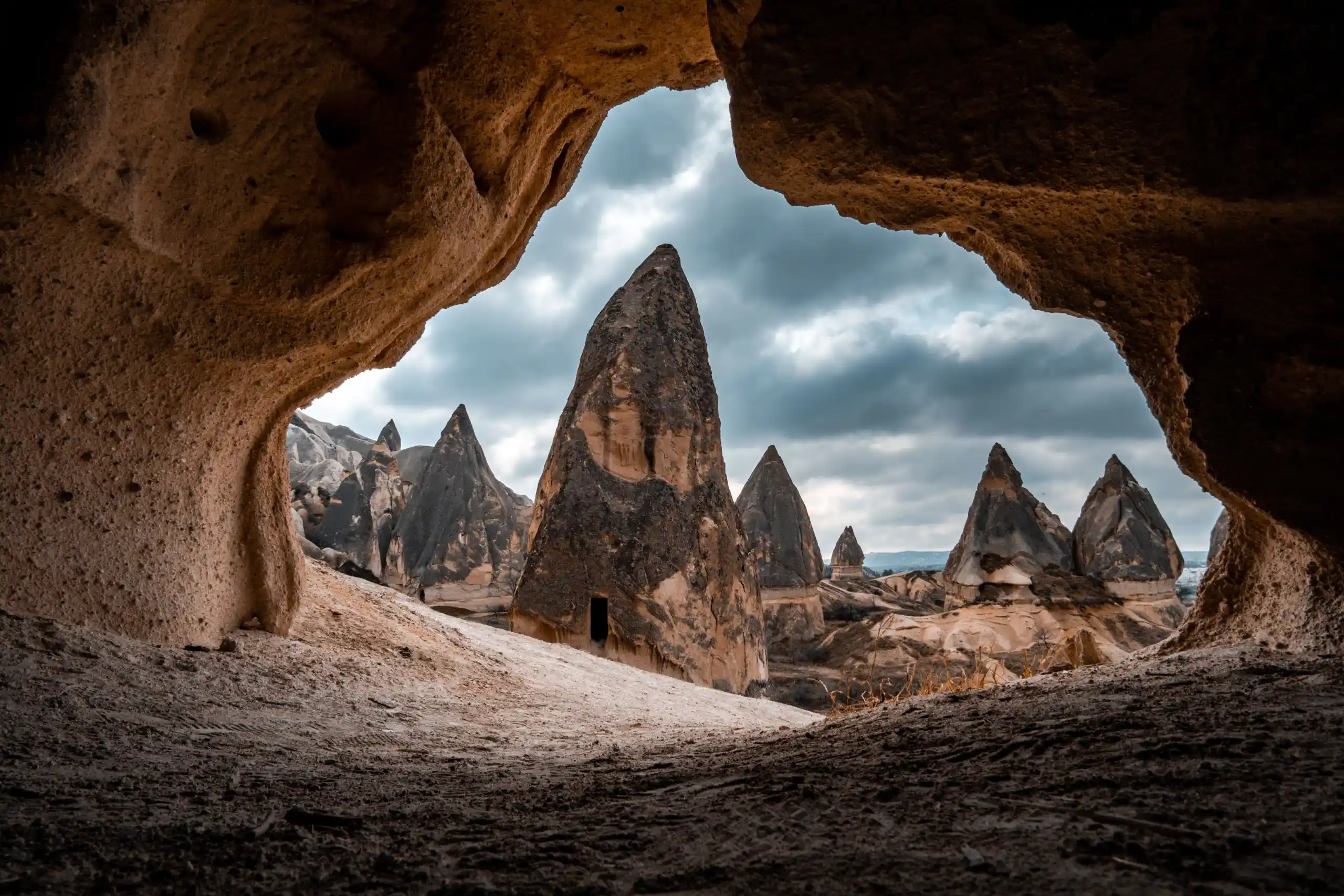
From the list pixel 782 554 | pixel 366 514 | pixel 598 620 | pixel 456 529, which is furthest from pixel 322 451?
pixel 598 620

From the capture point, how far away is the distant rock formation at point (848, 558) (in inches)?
1117

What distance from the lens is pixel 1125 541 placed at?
17.2 m

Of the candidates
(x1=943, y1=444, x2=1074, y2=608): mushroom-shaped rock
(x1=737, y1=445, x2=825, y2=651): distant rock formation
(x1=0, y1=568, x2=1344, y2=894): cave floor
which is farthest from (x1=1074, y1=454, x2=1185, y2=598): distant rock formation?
(x1=0, y1=568, x2=1344, y2=894): cave floor

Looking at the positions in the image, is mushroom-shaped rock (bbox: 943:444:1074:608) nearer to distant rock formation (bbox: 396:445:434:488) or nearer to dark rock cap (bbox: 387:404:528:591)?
dark rock cap (bbox: 387:404:528:591)

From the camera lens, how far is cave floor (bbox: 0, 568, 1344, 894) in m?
1.03

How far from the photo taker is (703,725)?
3496mm

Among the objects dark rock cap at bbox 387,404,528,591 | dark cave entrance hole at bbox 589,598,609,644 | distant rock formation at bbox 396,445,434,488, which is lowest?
dark cave entrance hole at bbox 589,598,609,644

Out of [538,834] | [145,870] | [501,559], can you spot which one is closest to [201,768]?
[145,870]

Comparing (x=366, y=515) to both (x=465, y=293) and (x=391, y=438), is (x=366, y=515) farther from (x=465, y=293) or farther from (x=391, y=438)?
(x=465, y=293)

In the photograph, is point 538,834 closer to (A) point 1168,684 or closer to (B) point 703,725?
(A) point 1168,684

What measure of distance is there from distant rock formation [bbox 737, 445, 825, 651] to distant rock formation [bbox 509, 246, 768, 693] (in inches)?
378

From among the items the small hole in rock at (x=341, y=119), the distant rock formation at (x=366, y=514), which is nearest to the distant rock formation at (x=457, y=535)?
the distant rock formation at (x=366, y=514)

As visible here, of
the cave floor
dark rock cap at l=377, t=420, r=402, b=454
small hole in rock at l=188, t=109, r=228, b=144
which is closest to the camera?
the cave floor

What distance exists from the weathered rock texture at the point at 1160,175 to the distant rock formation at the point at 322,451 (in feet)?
84.2
